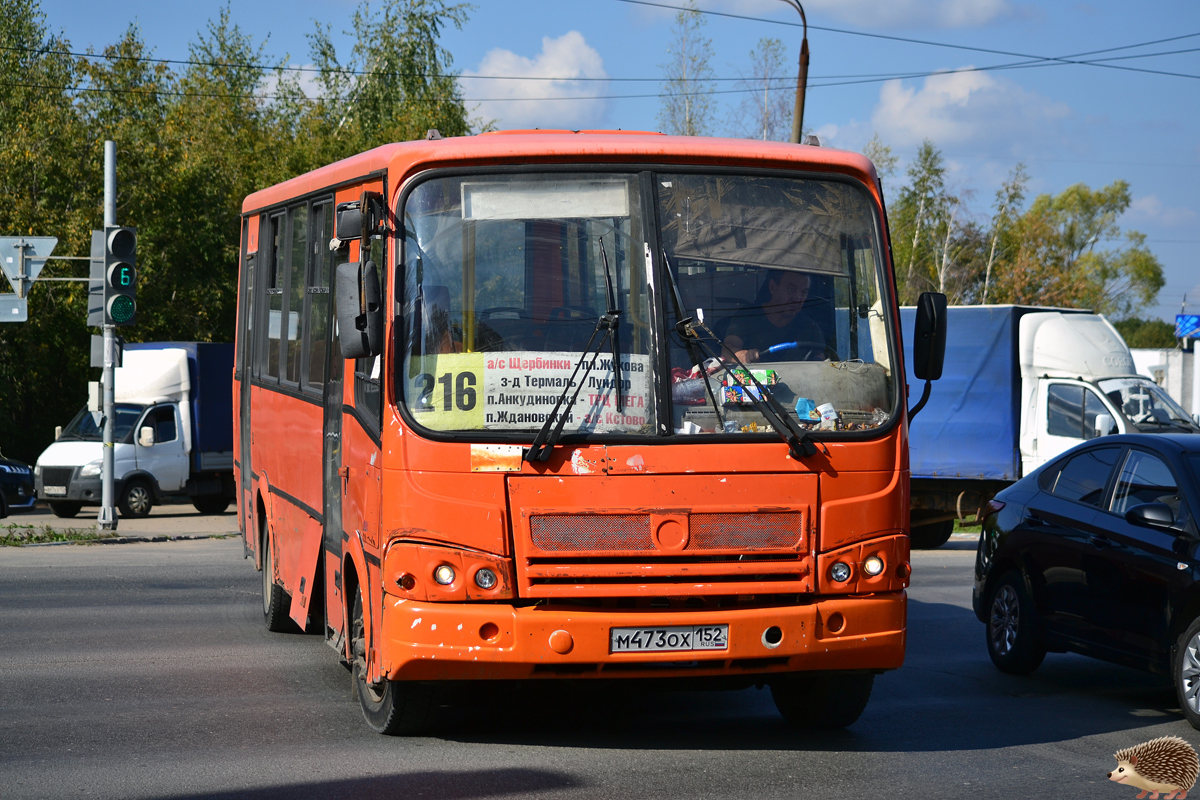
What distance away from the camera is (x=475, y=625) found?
6.07 meters

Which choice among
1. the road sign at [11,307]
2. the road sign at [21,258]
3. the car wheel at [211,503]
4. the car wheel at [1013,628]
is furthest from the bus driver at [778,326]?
the car wheel at [211,503]

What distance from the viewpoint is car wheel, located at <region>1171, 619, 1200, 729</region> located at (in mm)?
7496

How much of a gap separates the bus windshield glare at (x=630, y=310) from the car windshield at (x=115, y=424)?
17.8m

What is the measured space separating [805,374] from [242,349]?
6660 mm

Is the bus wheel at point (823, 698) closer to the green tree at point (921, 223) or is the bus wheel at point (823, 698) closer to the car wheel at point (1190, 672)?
the car wheel at point (1190, 672)

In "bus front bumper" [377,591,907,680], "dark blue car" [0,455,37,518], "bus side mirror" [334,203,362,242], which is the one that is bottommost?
"dark blue car" [0,455,37,518]

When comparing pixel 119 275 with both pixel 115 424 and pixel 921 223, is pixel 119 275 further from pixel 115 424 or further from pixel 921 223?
pixel 921 223

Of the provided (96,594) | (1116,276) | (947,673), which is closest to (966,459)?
(947,673)

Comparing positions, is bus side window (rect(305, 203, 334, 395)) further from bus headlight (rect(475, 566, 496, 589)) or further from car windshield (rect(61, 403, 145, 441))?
car windshield (rect(61, 403, 145, 441))

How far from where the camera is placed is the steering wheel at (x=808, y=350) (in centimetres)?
658

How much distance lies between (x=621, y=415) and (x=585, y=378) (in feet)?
0.75

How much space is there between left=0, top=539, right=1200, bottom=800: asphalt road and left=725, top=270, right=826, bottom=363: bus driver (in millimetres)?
1866

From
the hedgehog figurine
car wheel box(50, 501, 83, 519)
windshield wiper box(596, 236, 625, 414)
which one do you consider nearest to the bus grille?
windshield wiper box(596, 236, 625, 414)

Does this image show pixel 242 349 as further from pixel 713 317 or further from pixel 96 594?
pixel 713 317
